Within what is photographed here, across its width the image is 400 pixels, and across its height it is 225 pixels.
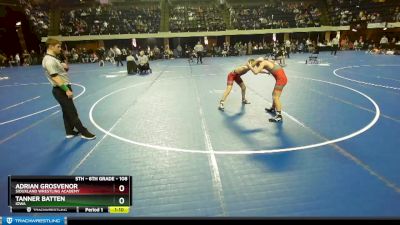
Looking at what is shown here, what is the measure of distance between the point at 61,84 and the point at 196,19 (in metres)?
27.7

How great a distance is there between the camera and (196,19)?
104ft

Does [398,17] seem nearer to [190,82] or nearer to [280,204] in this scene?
[190,82]

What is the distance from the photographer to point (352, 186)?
Answer: 3861mm

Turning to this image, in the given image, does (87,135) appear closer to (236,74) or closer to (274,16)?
(236,74)

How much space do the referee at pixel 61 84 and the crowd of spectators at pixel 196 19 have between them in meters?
24.9

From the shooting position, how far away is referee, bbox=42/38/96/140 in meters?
5.51

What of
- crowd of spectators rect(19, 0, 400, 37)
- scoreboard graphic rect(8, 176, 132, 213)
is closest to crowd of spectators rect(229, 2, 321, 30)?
crowd of spectators rect(19, 0, 400, 37)

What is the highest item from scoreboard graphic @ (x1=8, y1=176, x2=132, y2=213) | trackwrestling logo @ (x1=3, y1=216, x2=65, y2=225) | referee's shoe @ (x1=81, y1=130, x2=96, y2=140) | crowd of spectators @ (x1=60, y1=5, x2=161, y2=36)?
crowd of spectators @ (x1=60, y1=5, x2=161, y2=36)

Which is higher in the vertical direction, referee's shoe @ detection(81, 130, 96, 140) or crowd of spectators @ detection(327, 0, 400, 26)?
crowd of spectators @ detection(327, 0, 400, 26)

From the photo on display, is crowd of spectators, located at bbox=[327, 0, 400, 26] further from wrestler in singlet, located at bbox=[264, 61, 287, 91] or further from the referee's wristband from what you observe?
the referee's wristband

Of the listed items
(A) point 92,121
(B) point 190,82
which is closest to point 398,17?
(B) point 190,82

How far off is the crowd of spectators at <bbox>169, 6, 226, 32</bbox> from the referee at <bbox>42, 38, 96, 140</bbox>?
81.7ft

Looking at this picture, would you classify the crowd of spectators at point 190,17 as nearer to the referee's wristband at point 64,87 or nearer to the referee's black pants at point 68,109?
the referee's black pants at point 68,109

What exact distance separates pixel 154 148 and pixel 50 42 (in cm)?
263
